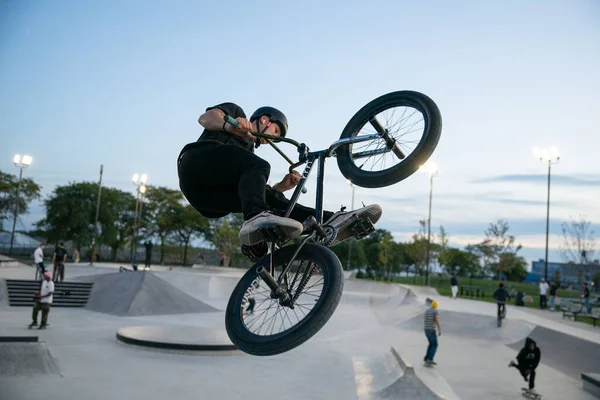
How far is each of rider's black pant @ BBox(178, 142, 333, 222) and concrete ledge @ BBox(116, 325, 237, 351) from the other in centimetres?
1255

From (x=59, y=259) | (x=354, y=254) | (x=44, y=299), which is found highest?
(x=354, y=254)

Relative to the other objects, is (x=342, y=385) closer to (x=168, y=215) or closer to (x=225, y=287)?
(x=225, y=287)

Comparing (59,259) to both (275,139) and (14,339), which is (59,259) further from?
(275,139)

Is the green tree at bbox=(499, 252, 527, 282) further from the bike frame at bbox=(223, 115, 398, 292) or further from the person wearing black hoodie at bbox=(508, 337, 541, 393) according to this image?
the bike frame at bbox=(223, 115, 398, 292)

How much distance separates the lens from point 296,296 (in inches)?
150

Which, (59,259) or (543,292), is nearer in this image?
(59,259)

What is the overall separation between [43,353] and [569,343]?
1840 centimetres

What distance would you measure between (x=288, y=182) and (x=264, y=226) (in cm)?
126

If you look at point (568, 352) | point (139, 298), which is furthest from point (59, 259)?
point (568, 352)

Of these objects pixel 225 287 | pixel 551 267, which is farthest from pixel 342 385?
pixel 551 267

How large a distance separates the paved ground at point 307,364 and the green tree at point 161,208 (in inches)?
1808

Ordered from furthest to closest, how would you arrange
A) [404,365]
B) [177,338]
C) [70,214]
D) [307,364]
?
[70,214]
[177,338]
[307,364]
[404,365]

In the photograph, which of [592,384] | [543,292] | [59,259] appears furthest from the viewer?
[543,292]

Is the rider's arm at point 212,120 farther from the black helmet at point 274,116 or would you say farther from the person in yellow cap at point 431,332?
the person in yellow cap at point 431,332
